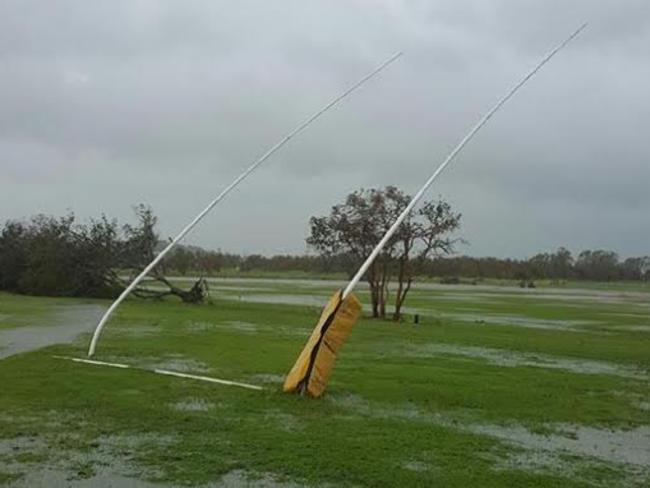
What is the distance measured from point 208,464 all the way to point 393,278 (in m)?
28.8

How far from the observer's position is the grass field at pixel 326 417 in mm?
7102

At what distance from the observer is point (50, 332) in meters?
19.4

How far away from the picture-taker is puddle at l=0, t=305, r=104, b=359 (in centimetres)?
1600

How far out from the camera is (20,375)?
39.1 ft

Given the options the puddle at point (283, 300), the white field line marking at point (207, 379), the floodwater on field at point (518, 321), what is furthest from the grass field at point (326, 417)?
the puddle at point (283, 300)

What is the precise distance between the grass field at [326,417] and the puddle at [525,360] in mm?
58

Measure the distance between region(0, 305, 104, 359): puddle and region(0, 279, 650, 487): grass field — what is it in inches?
5.6

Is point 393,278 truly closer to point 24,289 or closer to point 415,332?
point 415,332

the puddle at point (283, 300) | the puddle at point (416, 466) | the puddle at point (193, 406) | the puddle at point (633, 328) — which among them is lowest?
the puddle at point (416, 466)

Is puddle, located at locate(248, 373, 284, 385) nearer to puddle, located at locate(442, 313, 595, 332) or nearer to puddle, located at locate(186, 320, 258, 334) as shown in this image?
puddle, located at locate(186, 320, 258, 334)

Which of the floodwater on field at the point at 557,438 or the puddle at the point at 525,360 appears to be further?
the puddle at the point at 525,360

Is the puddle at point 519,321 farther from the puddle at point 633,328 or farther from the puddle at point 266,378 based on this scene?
the puddle at point 266,378

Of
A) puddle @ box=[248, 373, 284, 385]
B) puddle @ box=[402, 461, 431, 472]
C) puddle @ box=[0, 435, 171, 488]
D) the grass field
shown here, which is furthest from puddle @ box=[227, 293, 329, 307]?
puddle @ box=[402, 461, 431, 472]

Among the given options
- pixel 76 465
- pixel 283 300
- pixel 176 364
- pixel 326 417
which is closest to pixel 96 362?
pixel 176 364
